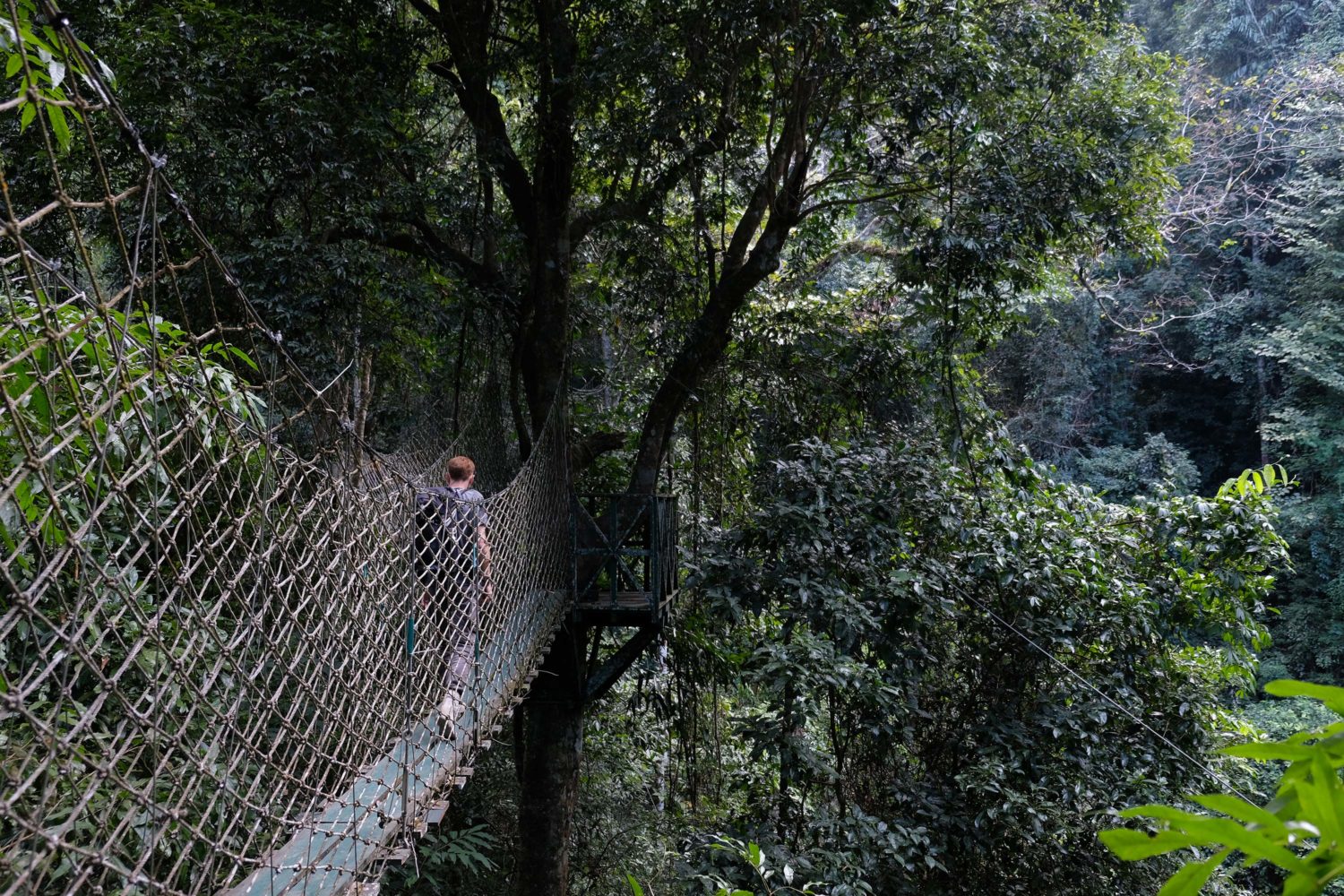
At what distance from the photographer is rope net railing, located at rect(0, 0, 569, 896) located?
34.7 inches

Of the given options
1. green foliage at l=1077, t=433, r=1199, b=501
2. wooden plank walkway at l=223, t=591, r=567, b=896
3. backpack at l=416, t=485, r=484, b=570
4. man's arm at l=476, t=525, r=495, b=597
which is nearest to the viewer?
wooden plank walkway at l=223, t=591, r=567, b=896

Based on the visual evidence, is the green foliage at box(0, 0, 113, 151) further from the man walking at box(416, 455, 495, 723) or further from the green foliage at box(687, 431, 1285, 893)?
the green foliage at box(687, 431, 1285, 893)

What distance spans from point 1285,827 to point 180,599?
2025 mm

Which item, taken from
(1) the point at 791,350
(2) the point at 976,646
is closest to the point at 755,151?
(1) the point at 791,350

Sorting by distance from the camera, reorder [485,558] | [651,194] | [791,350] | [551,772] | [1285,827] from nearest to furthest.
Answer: [1285,827] → [485,558] → [551,772] → [651,194] → [791,350]

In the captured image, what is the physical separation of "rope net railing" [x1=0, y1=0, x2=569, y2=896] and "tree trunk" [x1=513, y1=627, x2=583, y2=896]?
96 centimetres

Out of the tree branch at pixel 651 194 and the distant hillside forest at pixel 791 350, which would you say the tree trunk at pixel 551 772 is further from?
the tree branch at pixel 651 194

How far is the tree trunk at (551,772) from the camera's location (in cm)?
355

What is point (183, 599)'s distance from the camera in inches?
74.2

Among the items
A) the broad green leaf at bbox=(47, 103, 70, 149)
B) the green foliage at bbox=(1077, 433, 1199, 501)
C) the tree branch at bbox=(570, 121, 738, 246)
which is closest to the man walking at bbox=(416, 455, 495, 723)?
the broad green leaf at bbox=(47, 103, 70, 149)

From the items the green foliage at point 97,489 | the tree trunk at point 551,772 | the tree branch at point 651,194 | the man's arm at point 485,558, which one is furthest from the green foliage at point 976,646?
the green foliage at point 97,489

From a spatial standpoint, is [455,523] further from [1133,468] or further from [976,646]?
[1133,468]

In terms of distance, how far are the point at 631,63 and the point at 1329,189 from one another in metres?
9.47

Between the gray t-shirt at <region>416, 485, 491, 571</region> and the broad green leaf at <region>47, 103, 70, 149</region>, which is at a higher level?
the broad green leaf at <region>47, 103, 70, 149</region>
